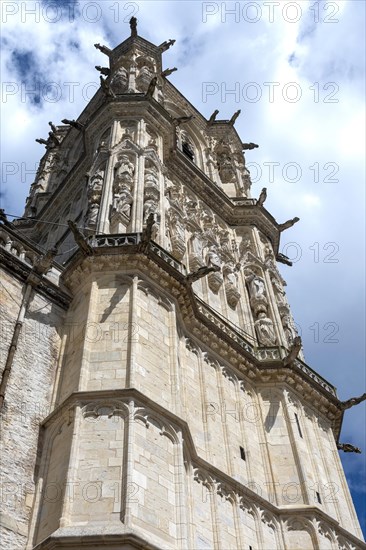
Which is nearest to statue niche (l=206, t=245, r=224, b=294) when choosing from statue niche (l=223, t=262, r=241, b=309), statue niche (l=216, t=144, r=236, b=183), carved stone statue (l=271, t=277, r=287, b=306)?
statue niche (l=223, t=262, r=241, b=309)

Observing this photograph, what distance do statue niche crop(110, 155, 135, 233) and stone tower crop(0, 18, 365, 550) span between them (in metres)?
0.05

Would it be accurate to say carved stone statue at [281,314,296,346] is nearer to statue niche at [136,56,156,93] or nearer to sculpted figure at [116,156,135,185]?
sculpted figure at [116,156,135,185]

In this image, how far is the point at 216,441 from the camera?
44.5 feet

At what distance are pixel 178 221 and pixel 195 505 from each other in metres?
9.94

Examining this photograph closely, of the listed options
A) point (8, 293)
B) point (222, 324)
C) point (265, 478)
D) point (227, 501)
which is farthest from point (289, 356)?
point (8, 293)

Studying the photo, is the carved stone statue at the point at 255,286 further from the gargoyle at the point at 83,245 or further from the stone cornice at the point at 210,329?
the gargoyle at the point at 83,245

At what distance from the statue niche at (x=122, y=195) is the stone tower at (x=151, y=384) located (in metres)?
0.05

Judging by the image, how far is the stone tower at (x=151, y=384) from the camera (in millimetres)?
9703

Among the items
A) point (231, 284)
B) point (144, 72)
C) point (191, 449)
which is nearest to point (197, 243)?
point (231, 284)

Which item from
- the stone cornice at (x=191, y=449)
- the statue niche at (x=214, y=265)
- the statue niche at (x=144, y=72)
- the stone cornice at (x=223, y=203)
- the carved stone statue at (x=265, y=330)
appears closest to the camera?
the stone cornice at (x=191, y=449)

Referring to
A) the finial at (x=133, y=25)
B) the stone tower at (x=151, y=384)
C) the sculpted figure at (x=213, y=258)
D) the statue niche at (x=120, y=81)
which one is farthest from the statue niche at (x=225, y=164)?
the sculpted figure at (x=213, y=258)

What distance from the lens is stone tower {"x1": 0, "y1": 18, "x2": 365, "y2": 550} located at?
9.70 metres

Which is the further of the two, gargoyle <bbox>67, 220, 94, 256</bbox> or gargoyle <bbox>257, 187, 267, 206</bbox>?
gargoyle <bbox>257, 187, 267, 206</bbox>

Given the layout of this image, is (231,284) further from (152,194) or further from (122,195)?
(122,195)
